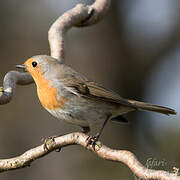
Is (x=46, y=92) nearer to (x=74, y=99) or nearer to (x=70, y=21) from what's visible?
(x=74, y=99)

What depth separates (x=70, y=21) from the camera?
4.25m

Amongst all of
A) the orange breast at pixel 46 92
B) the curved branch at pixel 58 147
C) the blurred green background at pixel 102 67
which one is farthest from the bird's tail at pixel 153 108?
the blurred green background at pixel 102 67

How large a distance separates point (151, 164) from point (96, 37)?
6116 millimetres

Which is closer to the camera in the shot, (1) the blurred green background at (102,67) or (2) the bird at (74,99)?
(2) the bird at (74,99)

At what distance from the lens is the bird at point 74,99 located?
154 inches

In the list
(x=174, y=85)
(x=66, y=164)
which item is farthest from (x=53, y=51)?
(x=66, y=164)

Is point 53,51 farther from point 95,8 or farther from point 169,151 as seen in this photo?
point 169,151

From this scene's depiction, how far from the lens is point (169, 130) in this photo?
600 cm

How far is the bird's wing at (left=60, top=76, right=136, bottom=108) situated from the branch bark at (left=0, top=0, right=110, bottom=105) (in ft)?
0.80

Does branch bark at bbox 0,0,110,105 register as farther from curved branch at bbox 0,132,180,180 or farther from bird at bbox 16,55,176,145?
curved branch at bbox 0,132,180,180

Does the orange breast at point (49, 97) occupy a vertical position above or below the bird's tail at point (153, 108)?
above

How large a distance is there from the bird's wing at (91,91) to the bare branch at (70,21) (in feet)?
0.82

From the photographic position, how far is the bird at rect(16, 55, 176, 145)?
3910 mm

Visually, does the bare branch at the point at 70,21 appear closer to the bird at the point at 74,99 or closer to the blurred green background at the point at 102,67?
the bird at the point at 74,99
